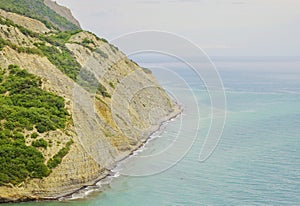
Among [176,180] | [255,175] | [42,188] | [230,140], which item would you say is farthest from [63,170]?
[230,140]

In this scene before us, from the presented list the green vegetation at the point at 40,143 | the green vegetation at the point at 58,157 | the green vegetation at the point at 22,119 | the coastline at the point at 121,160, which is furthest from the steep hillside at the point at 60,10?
the green vegetation at the point at 58,157

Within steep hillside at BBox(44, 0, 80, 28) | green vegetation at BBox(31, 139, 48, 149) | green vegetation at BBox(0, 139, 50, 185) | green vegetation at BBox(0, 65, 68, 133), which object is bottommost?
green vegetation at BBox(0, 139, 50, 185)

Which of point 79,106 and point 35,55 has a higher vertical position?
point 35,55

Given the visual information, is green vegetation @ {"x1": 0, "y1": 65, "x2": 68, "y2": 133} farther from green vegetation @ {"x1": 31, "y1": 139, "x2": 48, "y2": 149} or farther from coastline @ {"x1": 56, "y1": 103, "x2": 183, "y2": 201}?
coastline @ {"x1": 56, "y1": 103, "x2": 183, "y2": 201}

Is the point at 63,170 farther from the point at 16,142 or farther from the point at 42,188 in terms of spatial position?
the point at 16,142

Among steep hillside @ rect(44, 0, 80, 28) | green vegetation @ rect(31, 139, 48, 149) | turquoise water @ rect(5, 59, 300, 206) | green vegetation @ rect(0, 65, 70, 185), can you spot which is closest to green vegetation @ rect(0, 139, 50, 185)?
green vegetation @ rect(0, 65, 70, 185)

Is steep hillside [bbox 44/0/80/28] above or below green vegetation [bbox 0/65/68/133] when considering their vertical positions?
above

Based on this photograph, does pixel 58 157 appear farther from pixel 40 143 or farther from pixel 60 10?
pixel 60 10
